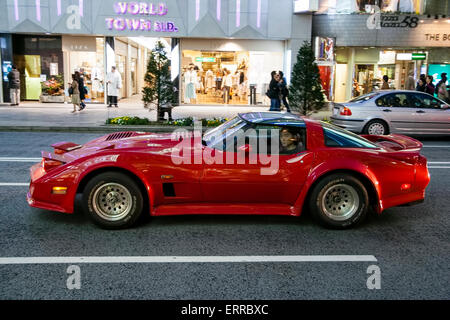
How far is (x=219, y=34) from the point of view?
22125mm

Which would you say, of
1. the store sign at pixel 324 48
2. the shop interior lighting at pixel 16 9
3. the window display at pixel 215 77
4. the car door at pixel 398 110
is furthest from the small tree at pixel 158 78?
the shop interior lighting at pixel 16 9

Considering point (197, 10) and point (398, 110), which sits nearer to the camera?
point (398, 110)

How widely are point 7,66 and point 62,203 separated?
20189mm

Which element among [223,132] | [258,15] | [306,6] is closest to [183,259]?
[223,132]

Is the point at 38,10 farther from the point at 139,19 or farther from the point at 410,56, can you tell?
the point at 410,56

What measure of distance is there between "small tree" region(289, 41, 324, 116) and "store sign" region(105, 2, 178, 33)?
9427 mm

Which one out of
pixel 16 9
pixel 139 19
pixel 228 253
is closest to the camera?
pixel 228 253

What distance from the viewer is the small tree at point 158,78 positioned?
14.0 metres

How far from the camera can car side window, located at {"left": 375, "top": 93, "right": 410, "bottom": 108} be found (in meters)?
12.5

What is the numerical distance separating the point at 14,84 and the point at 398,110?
54.2 feet

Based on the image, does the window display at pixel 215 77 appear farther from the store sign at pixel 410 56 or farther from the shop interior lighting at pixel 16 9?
the shop interior lighting at pixel 16 9

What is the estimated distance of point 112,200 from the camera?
4.74 meters
